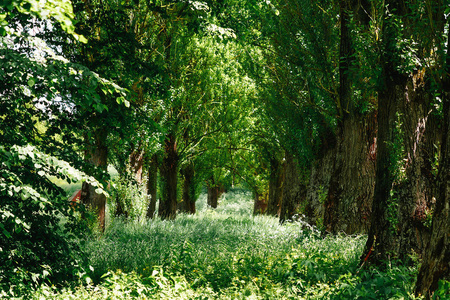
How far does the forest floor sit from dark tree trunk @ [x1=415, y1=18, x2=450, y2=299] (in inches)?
11.1

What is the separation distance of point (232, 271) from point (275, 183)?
1433cm

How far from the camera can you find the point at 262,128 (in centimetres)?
1877

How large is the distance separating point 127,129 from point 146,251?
2753mm

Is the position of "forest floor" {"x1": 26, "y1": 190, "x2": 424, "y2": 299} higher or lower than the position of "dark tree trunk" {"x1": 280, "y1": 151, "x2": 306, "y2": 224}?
lower

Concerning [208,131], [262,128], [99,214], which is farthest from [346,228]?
[262,128]

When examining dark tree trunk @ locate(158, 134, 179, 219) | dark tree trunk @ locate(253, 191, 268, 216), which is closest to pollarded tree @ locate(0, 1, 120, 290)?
dark tree trunk @ locate(158, 134, 179, 219)

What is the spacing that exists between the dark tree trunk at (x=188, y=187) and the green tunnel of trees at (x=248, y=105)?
3423 mm

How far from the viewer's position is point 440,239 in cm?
425

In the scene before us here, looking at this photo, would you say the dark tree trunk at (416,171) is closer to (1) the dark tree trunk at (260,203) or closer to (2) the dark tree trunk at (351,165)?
(2) the dark tree trunk at (351,165)

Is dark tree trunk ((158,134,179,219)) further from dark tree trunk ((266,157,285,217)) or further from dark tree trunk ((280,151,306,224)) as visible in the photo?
dark tree trunk ((266,157,285,217))

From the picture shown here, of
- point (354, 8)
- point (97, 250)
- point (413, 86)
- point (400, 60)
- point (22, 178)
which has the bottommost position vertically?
point (97, 250)

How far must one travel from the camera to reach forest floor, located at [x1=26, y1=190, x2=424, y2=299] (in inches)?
190

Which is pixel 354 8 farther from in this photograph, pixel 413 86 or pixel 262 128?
pixel 262 128

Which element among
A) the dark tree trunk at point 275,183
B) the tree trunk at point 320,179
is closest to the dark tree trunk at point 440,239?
the tree trunk at point 320,179
